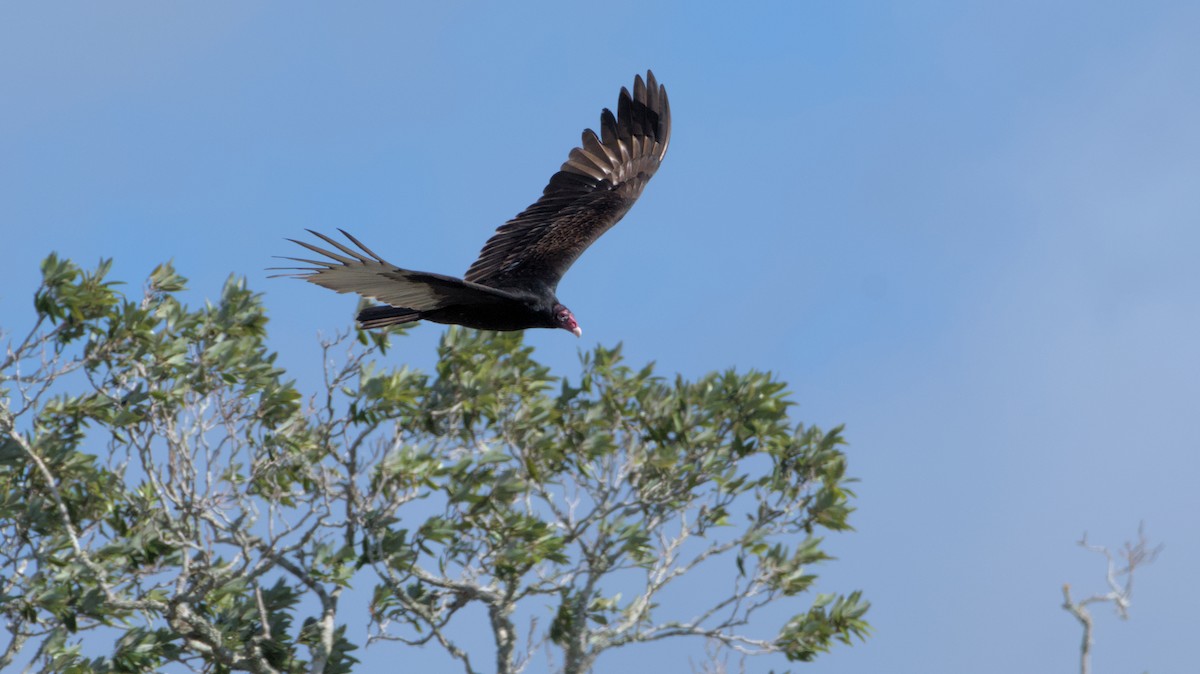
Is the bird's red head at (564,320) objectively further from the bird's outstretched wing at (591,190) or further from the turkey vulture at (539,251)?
the bird's outstretched wing at (591,190)

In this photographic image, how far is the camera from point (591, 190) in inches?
374

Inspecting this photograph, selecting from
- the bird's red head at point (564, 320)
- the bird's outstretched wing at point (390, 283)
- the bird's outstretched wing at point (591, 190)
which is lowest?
the bird's outstretched wing at point (390, 283)

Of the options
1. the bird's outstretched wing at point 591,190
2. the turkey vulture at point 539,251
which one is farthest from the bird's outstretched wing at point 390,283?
the bird's outstretched wing at point 591,190

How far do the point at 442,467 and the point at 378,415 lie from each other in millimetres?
629

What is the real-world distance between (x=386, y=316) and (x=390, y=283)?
2.16 ft

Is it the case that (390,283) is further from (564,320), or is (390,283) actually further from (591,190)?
(591,190)

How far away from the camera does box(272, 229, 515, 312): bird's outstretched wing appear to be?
21.2 feet

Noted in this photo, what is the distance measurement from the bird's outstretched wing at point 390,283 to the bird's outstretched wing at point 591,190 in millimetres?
1515

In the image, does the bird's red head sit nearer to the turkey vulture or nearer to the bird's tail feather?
the turkey vulture

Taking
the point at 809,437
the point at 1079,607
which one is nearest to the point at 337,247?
the point at 1079,607

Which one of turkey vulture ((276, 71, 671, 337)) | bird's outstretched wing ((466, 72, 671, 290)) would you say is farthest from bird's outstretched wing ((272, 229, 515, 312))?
bird's outstretched wing ((466, 72, 671, 290))

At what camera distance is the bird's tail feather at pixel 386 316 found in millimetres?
7383

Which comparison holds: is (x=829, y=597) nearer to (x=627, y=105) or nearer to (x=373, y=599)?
(x=373, y=599)

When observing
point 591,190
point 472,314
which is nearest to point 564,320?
point 472,314
